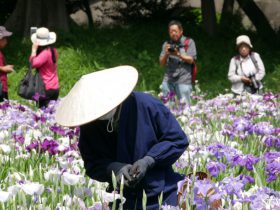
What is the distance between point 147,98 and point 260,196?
26.2 inches

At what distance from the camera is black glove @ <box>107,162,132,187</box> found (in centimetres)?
250

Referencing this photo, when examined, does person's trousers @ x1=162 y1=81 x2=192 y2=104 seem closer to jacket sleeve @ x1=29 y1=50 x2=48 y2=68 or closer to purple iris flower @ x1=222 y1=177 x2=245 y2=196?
jacket sleeve @ x1=29 y1=50 x2=48 y2=68

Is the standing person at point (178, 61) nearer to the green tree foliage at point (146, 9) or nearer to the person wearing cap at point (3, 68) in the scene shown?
the person wearing cap at point (3, 68)

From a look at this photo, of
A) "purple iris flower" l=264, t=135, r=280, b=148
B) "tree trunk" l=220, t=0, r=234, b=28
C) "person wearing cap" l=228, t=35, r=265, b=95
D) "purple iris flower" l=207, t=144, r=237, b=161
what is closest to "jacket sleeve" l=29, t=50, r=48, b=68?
"person wearing cap" l=228, t=35, r=265, b=95

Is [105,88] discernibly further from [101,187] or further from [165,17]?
[165,17]

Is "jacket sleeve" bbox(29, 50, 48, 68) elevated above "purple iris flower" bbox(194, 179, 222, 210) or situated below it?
above

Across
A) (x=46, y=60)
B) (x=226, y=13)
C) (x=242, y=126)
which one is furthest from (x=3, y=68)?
(x=226, y=13)

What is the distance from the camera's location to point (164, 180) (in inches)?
110

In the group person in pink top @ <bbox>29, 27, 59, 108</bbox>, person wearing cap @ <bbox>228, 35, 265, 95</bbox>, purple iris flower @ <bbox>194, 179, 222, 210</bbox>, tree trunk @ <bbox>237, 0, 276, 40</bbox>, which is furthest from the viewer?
tree trunk @ <bbox>237, 0, 276, 40</bbox>

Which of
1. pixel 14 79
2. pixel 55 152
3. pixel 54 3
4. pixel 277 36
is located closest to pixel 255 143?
pixel 55 152

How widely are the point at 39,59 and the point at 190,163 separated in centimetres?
406

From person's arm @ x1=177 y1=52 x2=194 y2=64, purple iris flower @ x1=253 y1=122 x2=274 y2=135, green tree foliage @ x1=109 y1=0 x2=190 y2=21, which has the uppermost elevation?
green tree foliage @ x1=109 y1=0 x2=190 y2=21

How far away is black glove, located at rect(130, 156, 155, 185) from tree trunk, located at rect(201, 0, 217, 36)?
14.5m

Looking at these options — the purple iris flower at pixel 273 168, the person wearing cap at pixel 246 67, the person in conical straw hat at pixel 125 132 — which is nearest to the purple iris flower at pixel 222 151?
the purple iris flower at pixel 273 168
